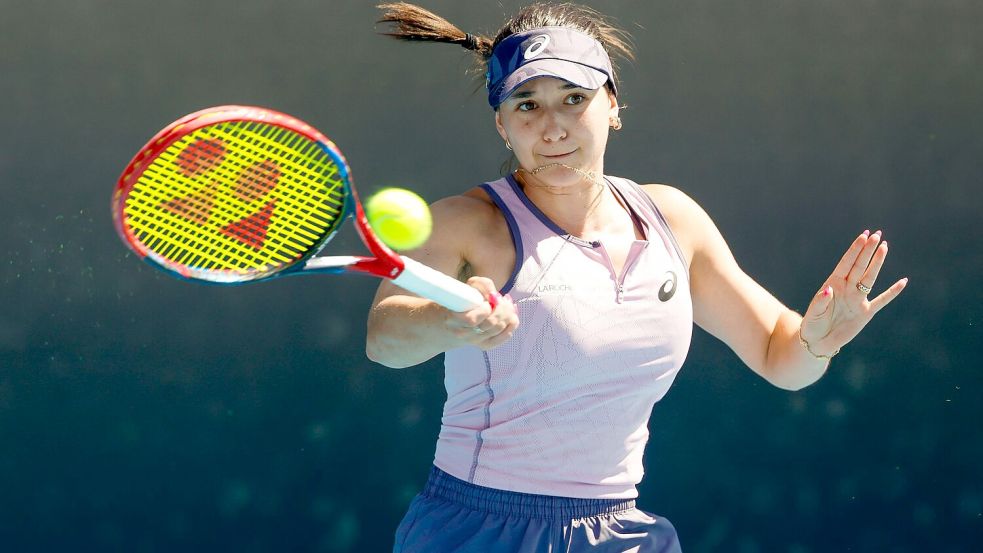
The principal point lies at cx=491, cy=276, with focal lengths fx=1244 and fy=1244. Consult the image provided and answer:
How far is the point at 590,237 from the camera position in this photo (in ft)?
8.93

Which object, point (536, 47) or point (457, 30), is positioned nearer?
point (536, 47)

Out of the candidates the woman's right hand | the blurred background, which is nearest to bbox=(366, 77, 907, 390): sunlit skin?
the woman's right hand

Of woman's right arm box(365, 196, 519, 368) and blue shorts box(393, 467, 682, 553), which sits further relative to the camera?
blue shorts box(393, 467, 682, 553)

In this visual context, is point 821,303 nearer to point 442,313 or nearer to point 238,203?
point 442,313

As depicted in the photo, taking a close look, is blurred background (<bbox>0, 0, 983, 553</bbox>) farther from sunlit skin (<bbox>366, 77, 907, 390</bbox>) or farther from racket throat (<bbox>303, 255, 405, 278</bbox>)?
racket throat (<bbox>303, 255, 405, 278</bbox>)

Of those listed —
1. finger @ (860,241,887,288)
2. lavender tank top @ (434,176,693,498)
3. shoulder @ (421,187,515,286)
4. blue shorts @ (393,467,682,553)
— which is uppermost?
finger @ (860,241,887,288)

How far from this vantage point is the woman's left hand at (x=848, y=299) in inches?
101

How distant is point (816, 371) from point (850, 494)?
1.45 meters

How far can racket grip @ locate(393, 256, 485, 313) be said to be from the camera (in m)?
2.10

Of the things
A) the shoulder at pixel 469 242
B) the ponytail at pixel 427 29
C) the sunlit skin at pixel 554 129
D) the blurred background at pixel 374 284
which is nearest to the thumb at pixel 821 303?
the sunlit skin at pixel 554 129

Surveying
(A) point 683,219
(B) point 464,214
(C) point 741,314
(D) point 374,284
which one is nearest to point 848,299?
(C) point 741,314

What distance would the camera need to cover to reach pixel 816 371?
279cm

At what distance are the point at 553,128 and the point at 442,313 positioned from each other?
0.59 meters

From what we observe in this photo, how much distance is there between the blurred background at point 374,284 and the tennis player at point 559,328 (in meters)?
1.07
